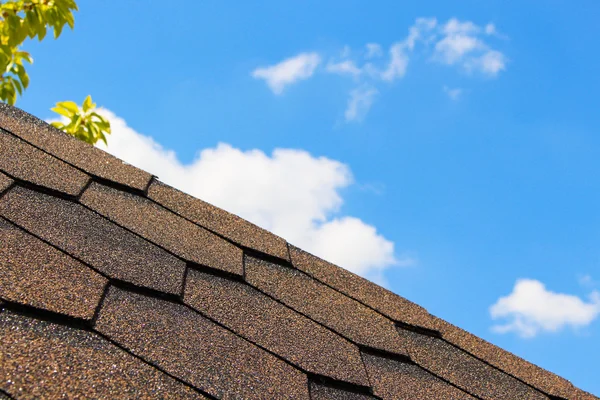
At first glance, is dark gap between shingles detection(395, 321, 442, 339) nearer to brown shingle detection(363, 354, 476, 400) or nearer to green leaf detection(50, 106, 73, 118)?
brown shingle detection(363, 354, 476, 400)

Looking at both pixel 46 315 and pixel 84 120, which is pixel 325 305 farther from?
pixel 84 120

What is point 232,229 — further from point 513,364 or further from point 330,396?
point 513,364

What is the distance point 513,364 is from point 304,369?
3.97ft

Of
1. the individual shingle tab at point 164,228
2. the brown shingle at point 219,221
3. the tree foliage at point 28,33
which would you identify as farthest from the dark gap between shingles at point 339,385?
the tree foliage at point 28,33

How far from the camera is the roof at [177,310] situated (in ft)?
4.22

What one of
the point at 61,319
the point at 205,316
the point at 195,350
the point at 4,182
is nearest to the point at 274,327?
the point at 205,316

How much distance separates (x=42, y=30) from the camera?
3.12 m

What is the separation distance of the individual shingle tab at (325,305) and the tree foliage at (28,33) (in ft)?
5.64

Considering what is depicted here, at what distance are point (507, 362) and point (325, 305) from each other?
851 millimetres

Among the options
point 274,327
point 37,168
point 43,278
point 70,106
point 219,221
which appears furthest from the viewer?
point 70,106

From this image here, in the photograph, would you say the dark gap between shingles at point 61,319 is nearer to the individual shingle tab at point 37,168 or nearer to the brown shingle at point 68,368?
the brown shingle at point 68,368

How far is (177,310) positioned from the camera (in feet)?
5.33

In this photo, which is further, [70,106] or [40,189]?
[70,106]

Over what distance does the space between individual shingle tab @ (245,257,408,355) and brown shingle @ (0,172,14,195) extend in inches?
30.3
